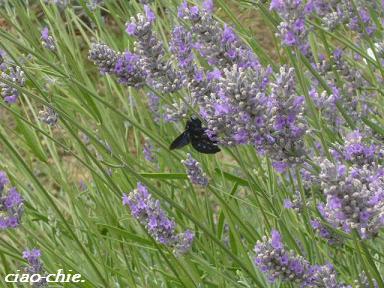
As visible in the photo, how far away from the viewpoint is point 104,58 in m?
1.50

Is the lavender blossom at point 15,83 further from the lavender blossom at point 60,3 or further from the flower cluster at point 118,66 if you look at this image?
the lavender blossom at point 60,3

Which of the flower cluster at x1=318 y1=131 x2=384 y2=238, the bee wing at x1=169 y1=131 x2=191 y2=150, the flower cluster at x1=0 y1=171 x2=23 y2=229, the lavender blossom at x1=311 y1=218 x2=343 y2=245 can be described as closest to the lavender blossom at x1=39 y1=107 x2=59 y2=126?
the flower cluster at x1=0 y1=171 x2=23 y2=229

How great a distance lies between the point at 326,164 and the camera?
99cm

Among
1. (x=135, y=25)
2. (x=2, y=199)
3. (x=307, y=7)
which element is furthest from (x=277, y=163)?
(x=2, y=199)

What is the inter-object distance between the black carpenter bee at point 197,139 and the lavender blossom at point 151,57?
0.27 ft

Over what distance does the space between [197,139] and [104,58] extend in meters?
0.24

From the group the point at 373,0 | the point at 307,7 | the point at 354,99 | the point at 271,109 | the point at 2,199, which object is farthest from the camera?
the point at 373,0

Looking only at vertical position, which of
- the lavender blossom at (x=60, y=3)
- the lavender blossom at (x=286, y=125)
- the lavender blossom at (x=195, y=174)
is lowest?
the lavender blossom at (x=286, y=125)

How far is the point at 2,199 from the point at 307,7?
2.27 feet

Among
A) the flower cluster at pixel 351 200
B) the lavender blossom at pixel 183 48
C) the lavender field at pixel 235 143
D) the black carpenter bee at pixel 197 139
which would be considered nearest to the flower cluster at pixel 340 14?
the lavender field at pixel 235 143

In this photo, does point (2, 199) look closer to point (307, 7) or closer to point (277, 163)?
point (277, 163)

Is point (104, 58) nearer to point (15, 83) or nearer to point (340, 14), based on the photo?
point (15, 83)

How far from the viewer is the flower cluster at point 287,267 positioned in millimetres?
1297

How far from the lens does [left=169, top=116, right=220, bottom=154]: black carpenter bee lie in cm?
149
